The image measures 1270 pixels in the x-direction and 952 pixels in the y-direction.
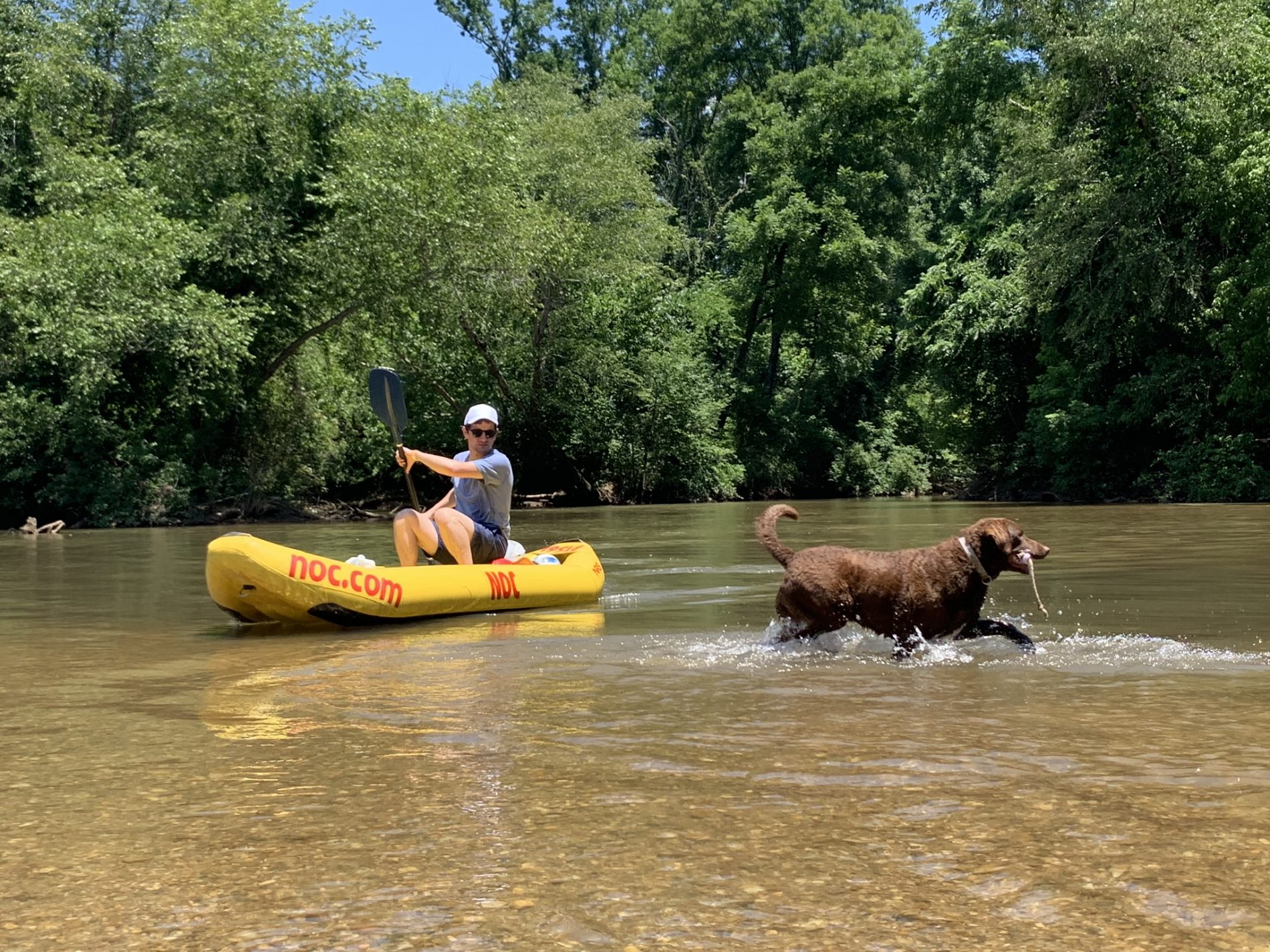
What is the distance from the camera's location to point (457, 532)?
1055 cm

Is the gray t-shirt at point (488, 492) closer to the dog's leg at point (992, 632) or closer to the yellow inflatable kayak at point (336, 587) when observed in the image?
the yellow inflatable kayak at point (336, 587)

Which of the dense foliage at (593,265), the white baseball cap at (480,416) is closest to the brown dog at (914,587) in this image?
the white baseball cap at (480,416)

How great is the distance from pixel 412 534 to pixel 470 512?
0.53 m

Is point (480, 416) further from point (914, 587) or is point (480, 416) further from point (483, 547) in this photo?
point (914, 587)

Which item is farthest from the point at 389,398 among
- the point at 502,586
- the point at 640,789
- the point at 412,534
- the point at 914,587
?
the point at 640,789

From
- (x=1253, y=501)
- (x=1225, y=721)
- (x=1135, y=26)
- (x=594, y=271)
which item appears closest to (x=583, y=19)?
(x=594, y=271)

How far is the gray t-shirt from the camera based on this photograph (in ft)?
34.3

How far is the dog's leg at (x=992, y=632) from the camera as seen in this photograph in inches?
303

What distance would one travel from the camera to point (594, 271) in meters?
36.4

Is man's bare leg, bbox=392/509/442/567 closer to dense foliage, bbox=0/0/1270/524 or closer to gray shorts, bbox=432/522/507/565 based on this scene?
gray shorts, bbox=432/522/507/565

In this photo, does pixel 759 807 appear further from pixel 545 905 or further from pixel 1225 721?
pixel 1225 721

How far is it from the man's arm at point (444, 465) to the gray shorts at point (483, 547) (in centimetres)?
52

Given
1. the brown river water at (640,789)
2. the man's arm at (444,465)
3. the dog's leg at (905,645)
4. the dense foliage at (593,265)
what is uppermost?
the dense foliage at (593,265)

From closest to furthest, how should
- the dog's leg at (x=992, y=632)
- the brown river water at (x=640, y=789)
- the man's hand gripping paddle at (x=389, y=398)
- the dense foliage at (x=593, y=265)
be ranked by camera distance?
1. the brown river water at (x=640, y=789)
2. the dog's leg at (x=992, y=632)
3. the man's hand gripping paddle at (x=389, y=398)
4. the dense foliage at (x=593, y=265)
